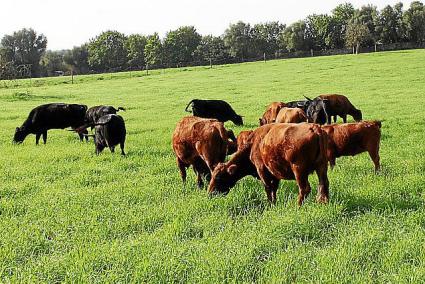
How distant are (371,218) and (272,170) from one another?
140 cm

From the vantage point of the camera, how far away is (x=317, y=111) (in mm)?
13914

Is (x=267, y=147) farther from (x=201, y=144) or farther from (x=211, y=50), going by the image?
(x=211, y=50)

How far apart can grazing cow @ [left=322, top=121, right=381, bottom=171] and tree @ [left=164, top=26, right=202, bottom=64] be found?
86.6 meters

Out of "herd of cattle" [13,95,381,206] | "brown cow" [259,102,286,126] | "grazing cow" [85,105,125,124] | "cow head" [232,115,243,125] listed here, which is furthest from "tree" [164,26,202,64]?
"herd of cattle" [13,95,381,206]

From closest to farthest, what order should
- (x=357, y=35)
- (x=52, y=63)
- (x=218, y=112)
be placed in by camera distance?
(x=218, y=112), (x=357, y=35), (x=52, y=63)

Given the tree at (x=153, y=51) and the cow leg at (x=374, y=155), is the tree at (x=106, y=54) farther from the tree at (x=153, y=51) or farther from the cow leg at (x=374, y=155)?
the cow leg at (x=374, y=155)

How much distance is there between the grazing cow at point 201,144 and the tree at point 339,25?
87252mm

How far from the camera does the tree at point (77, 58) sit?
104 meters

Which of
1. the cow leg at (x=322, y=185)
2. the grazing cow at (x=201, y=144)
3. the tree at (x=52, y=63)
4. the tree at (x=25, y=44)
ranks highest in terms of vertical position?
the tree at (x=25, y=44)

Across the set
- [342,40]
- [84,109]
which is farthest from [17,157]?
[342,40]

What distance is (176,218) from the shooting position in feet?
18.3

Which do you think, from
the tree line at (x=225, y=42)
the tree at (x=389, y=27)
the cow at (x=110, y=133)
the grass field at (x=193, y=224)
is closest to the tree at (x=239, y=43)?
the tree line at (x=225, y=42)

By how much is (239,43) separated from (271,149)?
91.2 meters

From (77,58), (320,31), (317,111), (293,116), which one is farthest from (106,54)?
(293,116)
